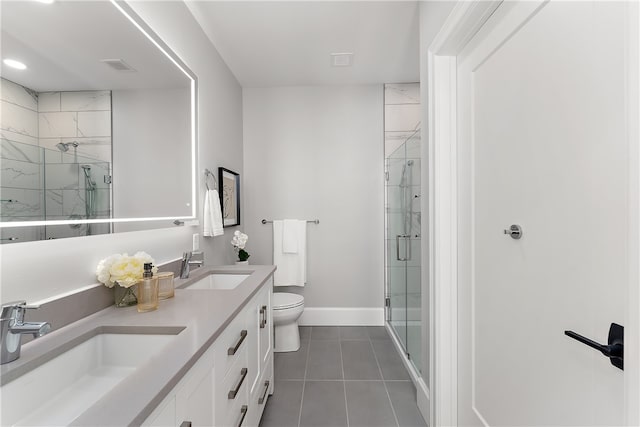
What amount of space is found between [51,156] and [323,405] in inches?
71.8

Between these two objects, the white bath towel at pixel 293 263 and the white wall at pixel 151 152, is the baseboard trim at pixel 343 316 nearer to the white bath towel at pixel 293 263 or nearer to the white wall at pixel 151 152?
the white bath towel at pixel 293 263

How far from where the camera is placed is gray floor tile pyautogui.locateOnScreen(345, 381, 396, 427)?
165 centimetres

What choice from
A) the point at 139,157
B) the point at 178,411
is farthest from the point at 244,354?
the point at 139,157

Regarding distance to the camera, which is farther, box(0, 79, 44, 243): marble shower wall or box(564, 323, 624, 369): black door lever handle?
box(0, 79, 44, 243): marble shower wall

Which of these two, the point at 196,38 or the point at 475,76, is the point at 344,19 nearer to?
the point at 196,38

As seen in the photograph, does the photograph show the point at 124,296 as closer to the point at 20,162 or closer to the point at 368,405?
the point at 20,162

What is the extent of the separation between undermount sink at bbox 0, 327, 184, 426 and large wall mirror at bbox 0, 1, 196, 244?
36 cm

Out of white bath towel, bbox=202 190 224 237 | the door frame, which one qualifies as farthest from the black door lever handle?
white bath towel, bbox=202 190 224 237

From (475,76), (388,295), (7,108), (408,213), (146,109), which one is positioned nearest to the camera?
(7,108)

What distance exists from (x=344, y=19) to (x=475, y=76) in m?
1.13

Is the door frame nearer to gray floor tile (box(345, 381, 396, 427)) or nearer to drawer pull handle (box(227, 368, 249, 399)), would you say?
gray floor tile (box(345, 381, 396, 427))

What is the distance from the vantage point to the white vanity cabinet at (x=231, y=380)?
2.38 ft

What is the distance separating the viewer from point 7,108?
80cm

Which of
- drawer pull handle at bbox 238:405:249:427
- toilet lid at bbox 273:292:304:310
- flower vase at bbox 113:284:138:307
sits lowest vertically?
drawer pull handle at bbox 238:405:249:427
